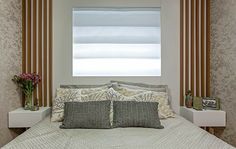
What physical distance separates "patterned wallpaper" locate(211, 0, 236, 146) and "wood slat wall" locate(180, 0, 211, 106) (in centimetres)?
10

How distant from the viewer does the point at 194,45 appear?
11.3ft

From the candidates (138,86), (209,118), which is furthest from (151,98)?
(209,118)

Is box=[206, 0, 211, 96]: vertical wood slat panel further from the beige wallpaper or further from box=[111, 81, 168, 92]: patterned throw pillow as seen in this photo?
the beige wallpaper

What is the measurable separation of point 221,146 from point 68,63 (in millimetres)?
2209

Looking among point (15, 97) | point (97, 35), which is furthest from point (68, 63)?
point (15, 97)

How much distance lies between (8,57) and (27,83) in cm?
41

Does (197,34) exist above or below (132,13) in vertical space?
below

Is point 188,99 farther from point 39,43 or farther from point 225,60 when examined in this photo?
point 39,43

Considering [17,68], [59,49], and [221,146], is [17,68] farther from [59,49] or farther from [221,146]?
[221,146]

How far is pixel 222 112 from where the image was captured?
3035 mm

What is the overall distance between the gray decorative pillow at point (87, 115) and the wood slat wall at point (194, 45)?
1334 mm

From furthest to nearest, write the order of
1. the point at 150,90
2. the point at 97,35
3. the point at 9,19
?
the point at 97,35, the point at 150,90, the point at 9,19

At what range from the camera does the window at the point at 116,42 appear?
342 centimetres

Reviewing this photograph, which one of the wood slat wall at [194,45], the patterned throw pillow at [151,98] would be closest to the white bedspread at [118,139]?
the patterned throw pillow at [151,98]
